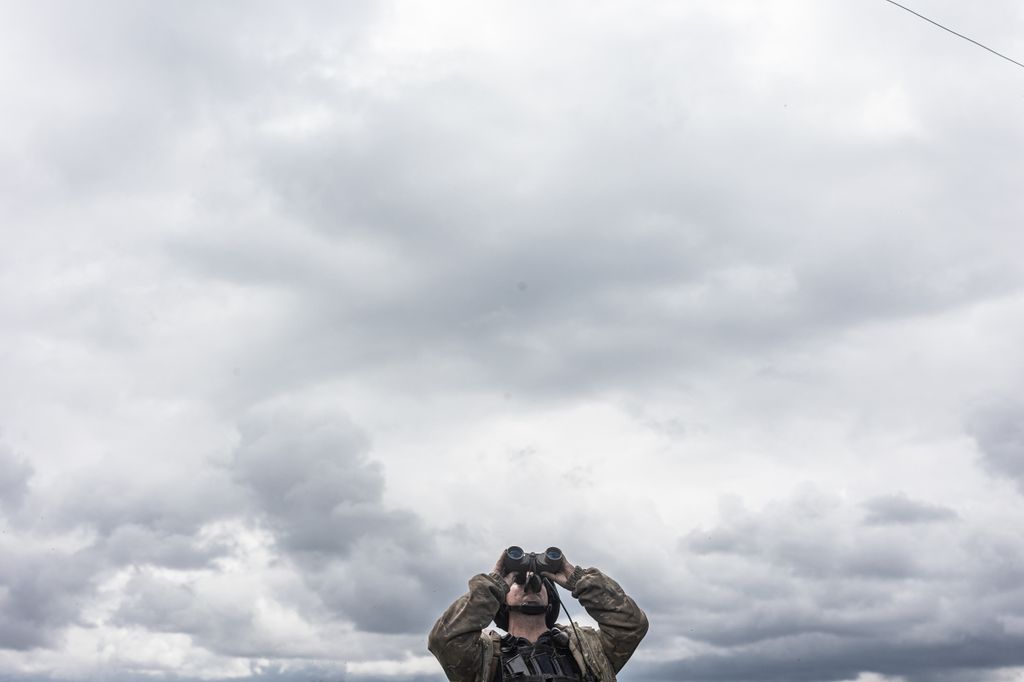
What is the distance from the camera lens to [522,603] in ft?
49.3

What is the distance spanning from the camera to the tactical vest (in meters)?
14.2

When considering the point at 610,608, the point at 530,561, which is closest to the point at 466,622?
the point at 530,561

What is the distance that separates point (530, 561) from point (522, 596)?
3.12 feet

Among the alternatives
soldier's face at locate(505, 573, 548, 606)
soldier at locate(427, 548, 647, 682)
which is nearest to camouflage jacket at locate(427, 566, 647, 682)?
soldier at locate(427, 548, 647, 682)

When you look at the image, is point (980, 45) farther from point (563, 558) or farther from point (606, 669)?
point (606, 669)

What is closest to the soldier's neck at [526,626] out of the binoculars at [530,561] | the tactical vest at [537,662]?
the tactical vest at [537,662]

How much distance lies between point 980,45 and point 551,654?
1141cm

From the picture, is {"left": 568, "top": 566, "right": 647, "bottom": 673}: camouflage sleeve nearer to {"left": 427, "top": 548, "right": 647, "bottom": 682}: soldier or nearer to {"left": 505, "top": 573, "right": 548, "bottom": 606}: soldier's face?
{"left": 427, "top": 548, "right": 647, "bottom": 682}: soldier

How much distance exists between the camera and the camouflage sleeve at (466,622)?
45.0ft

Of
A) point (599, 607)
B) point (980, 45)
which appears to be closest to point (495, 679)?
point (599, 607)

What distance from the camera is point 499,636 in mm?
15055

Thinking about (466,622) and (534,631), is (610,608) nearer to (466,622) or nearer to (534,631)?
(534,631)

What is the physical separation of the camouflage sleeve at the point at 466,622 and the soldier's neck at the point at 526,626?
121cm

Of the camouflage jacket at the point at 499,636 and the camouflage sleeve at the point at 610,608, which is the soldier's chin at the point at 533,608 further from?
the camouflage sleeve at the point at 610,608
